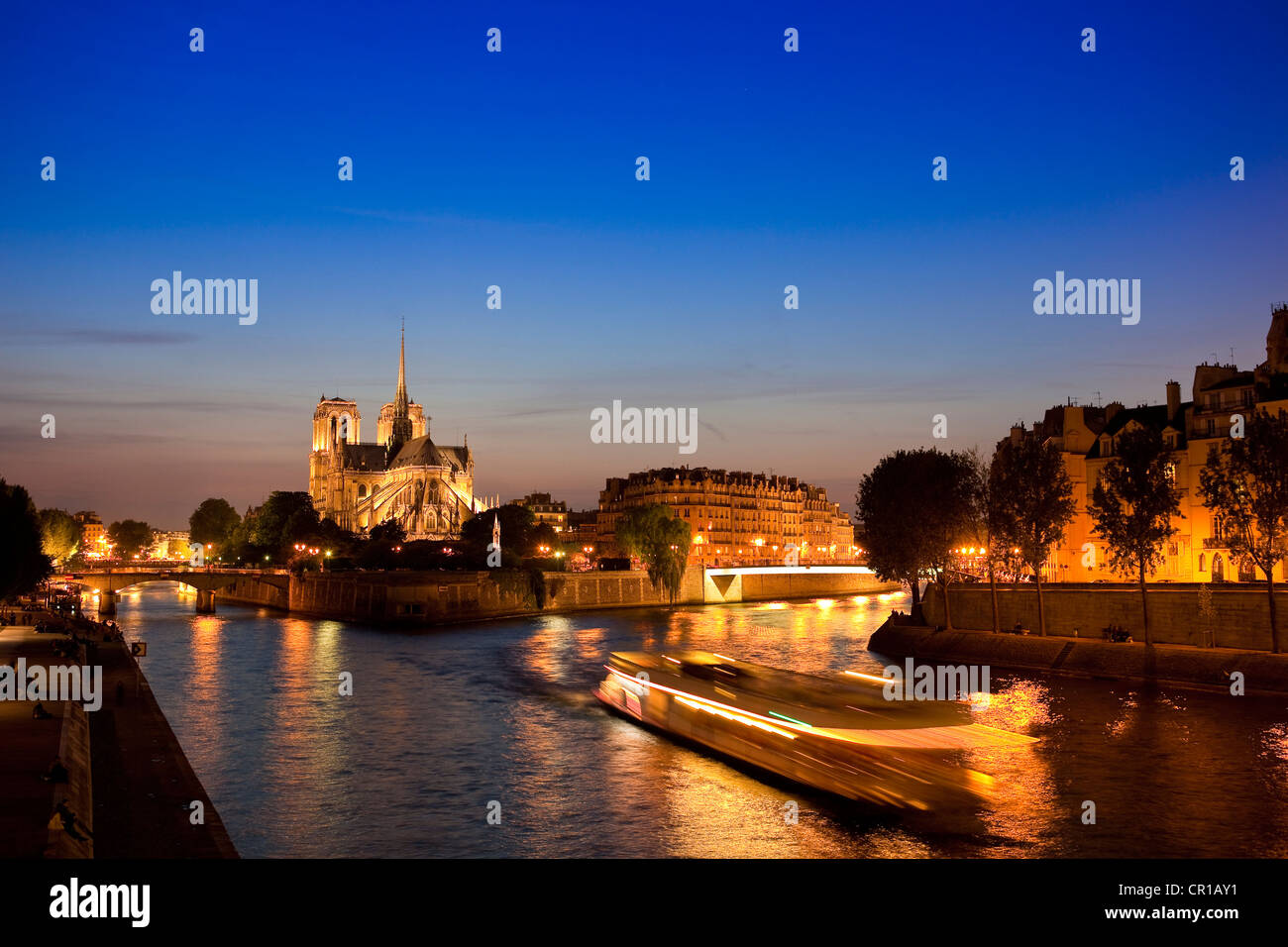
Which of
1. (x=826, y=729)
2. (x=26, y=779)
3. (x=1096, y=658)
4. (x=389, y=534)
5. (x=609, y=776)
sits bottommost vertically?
(x=609, y=776)

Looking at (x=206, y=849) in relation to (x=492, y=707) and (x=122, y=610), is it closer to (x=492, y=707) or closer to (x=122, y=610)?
(x=492, y=707)

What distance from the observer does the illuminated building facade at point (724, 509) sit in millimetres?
167750

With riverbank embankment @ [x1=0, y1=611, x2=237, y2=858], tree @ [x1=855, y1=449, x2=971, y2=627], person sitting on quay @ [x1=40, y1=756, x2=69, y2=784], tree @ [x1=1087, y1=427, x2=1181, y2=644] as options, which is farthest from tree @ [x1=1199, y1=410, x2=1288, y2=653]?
person sitting on quay @ [x1=40, y1=756, x2=69, y2=784]

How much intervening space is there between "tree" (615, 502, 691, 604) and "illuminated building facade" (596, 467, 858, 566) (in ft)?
139

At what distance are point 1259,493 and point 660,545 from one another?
243 ft

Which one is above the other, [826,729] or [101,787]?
[826,729]

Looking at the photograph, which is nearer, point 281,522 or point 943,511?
point 943,511

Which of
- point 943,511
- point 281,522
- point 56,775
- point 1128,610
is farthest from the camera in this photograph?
point 281,522

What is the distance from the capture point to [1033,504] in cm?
5184

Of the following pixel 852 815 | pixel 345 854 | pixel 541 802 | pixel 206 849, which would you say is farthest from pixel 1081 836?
pixel 206 849

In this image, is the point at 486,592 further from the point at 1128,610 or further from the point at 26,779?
the point at 26,779

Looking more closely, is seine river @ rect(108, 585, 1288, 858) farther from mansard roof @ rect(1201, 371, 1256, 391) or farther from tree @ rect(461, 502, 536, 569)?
tree @ rect(461, 502, 536, 569)

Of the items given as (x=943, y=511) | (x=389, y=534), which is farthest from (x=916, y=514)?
(x=389, y=534)

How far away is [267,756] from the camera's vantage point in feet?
108
